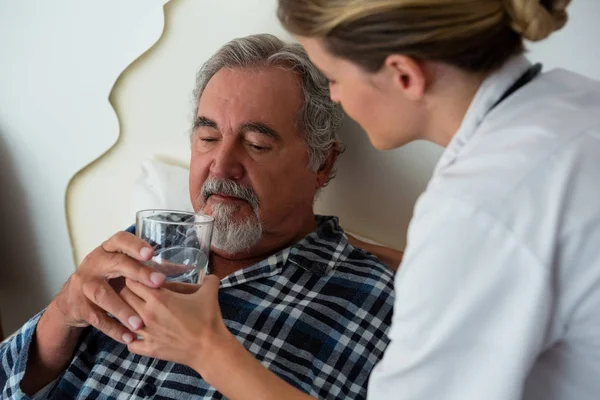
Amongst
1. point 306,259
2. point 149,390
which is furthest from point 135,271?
point 306,259

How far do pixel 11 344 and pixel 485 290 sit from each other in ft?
3.42

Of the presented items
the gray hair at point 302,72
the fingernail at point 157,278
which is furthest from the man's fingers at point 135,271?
the gray hair at point 302,72

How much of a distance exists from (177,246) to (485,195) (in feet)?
1.72

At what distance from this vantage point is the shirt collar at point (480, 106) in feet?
2.44

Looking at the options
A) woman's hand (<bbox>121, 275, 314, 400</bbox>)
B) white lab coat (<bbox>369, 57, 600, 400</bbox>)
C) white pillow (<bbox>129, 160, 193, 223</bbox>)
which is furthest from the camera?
white pillow (<bbox>129, 160, 193, 223</bbox>)

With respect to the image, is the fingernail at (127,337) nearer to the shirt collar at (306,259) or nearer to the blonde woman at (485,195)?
the shirt collar at (306,259)

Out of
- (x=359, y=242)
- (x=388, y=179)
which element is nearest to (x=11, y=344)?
(x=359, y=242)

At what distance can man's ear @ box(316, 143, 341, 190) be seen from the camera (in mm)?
1492

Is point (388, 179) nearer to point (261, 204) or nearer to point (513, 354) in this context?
point (261, 204)

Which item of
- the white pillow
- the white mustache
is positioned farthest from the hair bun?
the white pillow

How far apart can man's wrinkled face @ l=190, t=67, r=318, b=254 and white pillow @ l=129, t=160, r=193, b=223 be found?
21cm

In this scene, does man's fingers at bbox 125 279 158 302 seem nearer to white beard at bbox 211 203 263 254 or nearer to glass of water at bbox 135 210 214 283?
glass of water at bbox 135 210 214 283

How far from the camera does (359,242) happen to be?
59.4 inches

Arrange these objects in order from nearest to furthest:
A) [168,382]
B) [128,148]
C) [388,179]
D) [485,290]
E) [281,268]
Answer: [485,290], [168,382], [281,268], [388,179], [128,148]
